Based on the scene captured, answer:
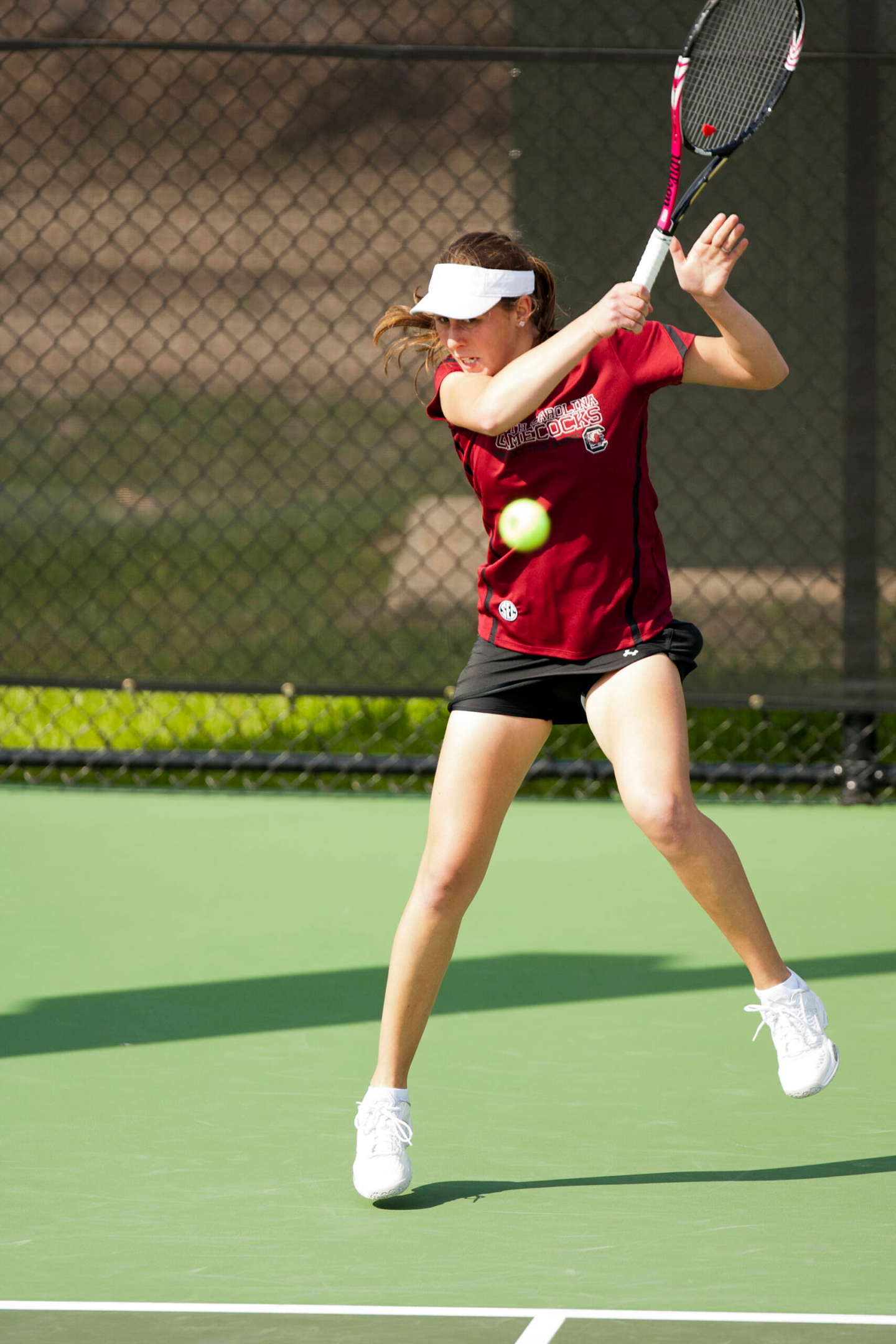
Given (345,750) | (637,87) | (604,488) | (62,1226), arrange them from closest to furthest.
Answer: (62,1226) < (604,488) < (637,87) < (345,750)

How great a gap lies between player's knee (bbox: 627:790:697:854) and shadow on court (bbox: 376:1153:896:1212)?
0.53 meters

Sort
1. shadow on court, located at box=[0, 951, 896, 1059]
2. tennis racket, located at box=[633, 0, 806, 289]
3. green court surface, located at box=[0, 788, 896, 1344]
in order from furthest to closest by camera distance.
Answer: shadow on court, located at box=[0, 951, 896, 1059] < tennis racket, located at box=[633, 0, 806, 289] < green court surface, located at box=[0, 788, 896, 1344]

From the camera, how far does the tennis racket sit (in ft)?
10.9

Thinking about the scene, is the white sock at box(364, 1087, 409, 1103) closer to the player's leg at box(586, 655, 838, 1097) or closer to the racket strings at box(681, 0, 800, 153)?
the player's leg at box(586, 655, 838, 1097)

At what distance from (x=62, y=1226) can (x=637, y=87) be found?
4095mm

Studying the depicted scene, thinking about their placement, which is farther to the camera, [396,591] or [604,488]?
[396,591]

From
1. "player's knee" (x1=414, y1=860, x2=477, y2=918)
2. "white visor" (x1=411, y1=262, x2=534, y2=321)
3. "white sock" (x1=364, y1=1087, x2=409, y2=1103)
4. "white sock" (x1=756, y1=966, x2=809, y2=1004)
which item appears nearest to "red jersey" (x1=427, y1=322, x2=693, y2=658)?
"white visor" (x1=411, y1=262, x2=534, y2=321)

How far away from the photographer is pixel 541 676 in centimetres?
296

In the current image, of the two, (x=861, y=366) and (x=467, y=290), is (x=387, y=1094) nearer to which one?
(x=467, y=290)

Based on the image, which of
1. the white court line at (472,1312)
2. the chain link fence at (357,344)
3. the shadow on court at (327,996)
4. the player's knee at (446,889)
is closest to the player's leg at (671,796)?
the player's knee at (446,889)

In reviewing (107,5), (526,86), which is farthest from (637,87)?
(107,5)

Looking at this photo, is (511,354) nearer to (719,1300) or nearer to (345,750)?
(719,1300)

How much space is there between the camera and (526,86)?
5668mm

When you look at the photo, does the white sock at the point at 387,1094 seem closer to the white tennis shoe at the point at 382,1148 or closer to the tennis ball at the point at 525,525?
the white tennis shoe at the point at 382,1148
